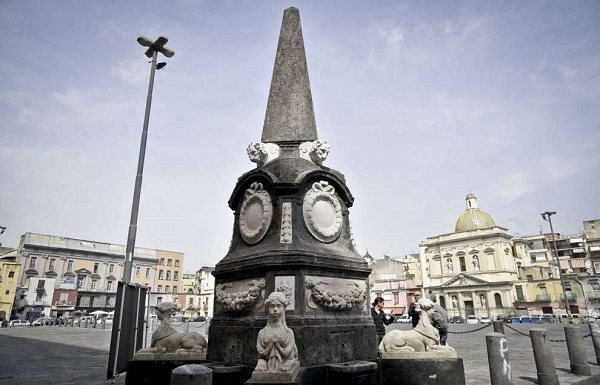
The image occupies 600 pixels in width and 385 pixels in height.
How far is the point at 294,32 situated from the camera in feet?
26.3

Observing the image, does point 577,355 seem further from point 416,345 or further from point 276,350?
point 276,350

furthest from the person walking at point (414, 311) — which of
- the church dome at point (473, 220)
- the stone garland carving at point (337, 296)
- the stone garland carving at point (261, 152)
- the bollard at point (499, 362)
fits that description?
the church dome at point (473, 220)

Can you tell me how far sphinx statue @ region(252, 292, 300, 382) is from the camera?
14.1 ft

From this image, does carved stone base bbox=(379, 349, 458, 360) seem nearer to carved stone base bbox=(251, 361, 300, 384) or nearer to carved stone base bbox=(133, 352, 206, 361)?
carved stone base bbox=(251, 361, 300, 384)

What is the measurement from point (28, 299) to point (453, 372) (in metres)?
60.1

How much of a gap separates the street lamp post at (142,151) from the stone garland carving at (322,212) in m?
4.59

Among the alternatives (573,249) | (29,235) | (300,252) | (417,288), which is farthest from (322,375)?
(573,249)

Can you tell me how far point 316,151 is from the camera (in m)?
6.78

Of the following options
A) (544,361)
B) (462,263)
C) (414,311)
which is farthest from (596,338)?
(462,263)

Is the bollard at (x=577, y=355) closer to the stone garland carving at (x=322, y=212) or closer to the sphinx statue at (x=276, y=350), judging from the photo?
the stone garland carving at (x=322, y=212)

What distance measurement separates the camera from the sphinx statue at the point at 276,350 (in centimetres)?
430

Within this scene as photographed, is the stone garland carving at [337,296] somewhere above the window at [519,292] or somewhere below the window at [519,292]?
below

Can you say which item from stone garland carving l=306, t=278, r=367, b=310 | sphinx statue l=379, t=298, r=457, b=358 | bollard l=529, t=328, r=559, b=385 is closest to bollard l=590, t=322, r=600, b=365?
bollard l=529, t=328, r=559, b=385

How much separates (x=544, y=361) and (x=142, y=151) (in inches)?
372
